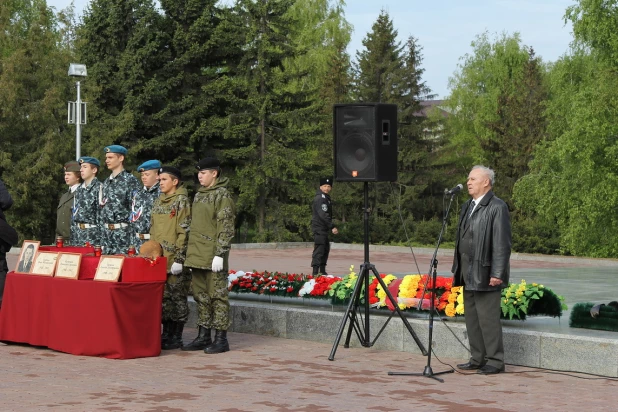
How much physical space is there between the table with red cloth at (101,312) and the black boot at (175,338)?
0.56m

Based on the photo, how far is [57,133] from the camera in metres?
35.8

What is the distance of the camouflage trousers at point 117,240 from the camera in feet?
38.5

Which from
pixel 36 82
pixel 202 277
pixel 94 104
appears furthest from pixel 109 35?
pixel 202 277

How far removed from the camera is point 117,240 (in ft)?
38.6

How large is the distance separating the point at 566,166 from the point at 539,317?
83.0ft

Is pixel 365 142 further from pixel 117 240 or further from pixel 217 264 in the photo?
pixel 117 240

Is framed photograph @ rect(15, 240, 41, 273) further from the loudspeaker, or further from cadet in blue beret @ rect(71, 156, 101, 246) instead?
the loudspeaker

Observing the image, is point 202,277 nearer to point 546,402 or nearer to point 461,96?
point 546,402

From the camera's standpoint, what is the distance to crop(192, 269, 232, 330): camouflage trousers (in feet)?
35.5

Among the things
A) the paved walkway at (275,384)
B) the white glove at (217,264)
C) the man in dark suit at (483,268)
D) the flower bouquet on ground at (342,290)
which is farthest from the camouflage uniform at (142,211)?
the man in dark suit at (483,268)

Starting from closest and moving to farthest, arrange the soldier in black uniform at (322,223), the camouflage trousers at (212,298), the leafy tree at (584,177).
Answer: the camouflage trousers at (212,298)
the soldier in black uniform at (322,223)
the leafy tree at (584,177)

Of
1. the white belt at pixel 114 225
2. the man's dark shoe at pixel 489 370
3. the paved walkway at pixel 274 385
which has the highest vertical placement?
the white belt at pixel 114 225

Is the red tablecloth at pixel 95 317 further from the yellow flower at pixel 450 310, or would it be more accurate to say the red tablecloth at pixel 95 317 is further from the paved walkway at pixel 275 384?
the yellow flower at pixel 450 310

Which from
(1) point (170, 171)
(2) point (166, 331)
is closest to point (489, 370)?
(2) point (166, 331)
